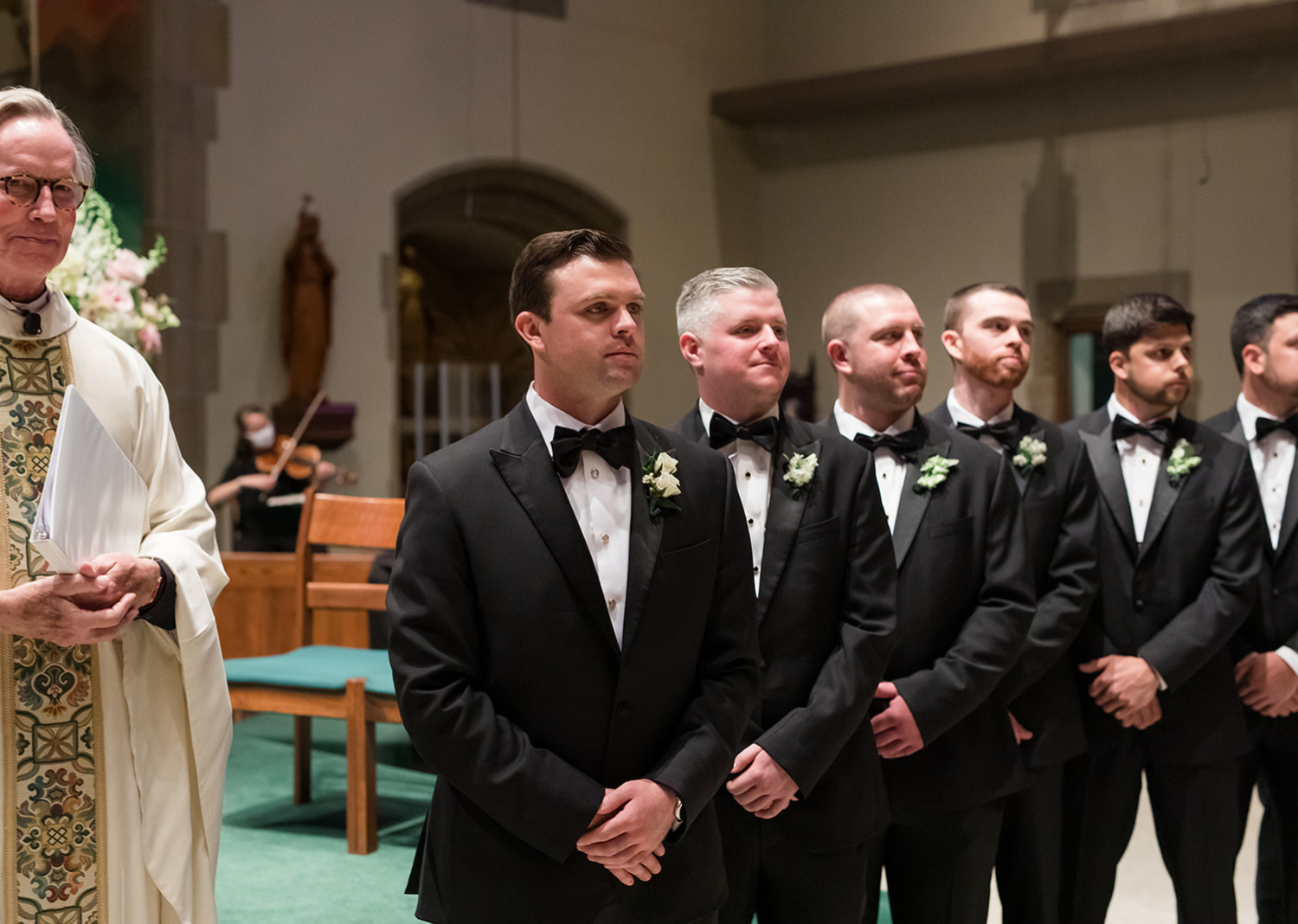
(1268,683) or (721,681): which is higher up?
(721,681)

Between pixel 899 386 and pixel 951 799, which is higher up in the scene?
pixel 899 386

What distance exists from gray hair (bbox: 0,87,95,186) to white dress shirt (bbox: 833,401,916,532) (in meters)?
1.59

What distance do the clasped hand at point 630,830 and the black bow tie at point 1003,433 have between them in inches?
59.3

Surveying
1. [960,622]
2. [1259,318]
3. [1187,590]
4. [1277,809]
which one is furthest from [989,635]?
[1259,318]

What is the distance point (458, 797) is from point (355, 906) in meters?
Result: 1.91

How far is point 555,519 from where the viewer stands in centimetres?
180

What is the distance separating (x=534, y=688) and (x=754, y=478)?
774 millimetres

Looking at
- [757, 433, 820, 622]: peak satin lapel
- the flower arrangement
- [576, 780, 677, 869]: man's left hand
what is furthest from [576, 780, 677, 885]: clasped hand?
the flower arrangement

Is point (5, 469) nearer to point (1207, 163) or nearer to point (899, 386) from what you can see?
point (899, 386)

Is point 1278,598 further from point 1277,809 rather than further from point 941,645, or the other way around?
point 941,645

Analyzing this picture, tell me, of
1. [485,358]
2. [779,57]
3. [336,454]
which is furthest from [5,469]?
[485,358]

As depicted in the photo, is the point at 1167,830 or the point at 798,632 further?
the point at 1167,830

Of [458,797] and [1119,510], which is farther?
[1119,510]

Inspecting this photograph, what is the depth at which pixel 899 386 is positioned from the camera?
2682 millimetres
